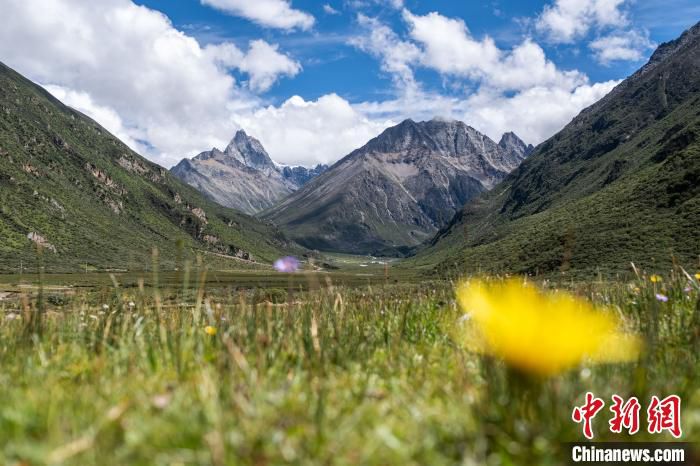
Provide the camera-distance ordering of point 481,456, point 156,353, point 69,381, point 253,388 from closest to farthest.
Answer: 1. point 481,456
2. point 253,388
3. point 69,381
4. point 156,353

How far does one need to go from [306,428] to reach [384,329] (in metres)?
3.50

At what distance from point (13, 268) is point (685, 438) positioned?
19820cm

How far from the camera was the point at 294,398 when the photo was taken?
10.7 feet

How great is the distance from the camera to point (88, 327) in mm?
6141

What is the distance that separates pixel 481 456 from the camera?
265 cm

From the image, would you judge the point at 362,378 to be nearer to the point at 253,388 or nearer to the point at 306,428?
the point at 253,388

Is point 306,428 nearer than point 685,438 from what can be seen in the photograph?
Yes

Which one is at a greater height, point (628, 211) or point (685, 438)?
point (628, 211)

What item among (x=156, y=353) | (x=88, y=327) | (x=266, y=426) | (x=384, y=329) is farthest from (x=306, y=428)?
(x=88, y=327)

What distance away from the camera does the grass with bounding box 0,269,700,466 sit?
2615mm

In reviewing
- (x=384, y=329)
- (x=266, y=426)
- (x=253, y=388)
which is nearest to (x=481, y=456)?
(x=266, y=426)

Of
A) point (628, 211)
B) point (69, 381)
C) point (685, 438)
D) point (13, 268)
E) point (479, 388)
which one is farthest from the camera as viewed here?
point (13, 268)

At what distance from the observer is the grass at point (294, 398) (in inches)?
103

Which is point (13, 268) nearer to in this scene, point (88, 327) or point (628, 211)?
point (628, 211)
